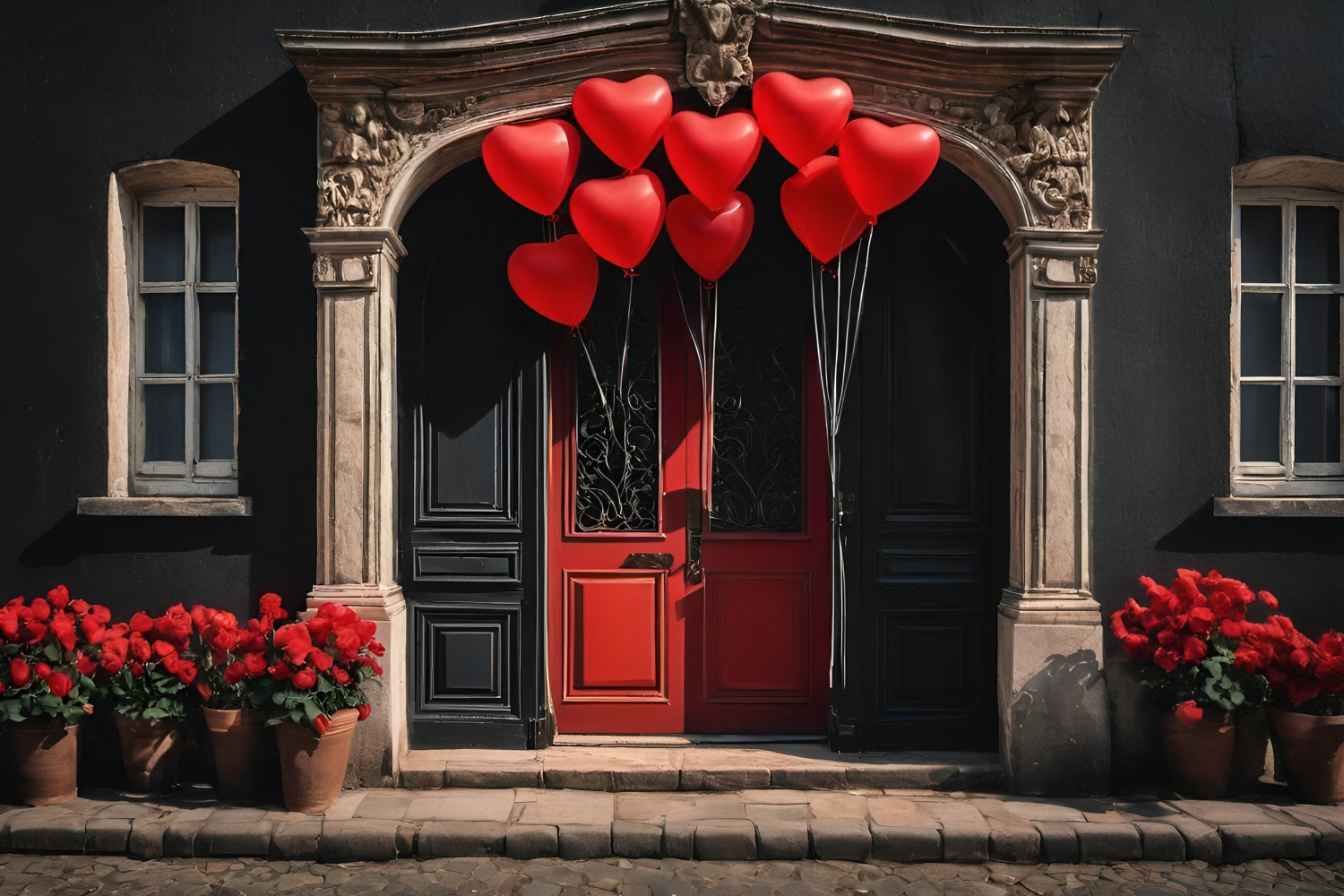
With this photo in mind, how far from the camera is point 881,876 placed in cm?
425

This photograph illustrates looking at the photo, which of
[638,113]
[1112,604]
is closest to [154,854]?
[638,113]

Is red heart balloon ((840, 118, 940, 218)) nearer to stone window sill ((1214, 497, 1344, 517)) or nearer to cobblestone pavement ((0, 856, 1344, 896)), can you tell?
stone window sill ((1214, 497, 1344, 517))

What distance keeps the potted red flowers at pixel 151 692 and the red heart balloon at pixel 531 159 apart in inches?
110

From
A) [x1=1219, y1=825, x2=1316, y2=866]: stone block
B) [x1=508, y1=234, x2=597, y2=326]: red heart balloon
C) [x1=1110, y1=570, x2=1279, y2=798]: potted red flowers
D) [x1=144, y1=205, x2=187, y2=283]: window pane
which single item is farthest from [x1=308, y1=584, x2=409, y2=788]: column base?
[x1=1219, y1=825, x2=1316, y2=866]: stone block

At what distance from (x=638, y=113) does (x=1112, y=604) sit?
366 cm

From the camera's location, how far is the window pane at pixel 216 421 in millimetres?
5516

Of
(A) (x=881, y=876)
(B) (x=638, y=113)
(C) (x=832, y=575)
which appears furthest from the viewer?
(C) (x=832, y=575)

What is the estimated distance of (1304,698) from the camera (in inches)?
185

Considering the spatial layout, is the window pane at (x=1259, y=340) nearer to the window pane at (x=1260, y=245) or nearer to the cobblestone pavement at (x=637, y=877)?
the window pane at (x=1260, y=245)

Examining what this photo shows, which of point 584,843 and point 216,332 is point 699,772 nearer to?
point 584,843

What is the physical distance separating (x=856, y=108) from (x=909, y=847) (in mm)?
3826

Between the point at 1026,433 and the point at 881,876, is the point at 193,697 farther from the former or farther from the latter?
the point at 1026,433

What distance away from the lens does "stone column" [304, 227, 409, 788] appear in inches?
199

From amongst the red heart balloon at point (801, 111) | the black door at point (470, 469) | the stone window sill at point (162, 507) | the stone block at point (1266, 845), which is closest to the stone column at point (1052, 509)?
the stone block at point (1266, 845)
